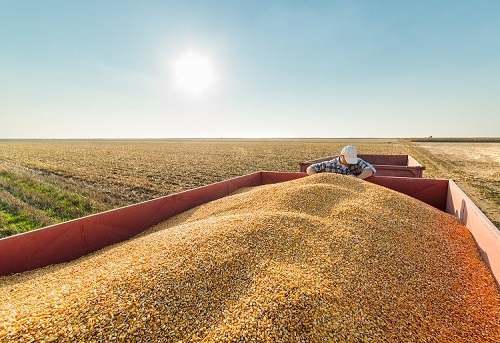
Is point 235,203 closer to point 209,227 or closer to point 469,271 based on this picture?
point 209,227

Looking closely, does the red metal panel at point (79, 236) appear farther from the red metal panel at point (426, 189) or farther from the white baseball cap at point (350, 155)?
the red metal panel at point (426, 189)

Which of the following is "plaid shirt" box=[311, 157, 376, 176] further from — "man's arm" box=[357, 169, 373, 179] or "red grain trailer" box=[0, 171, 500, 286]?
"red grain trailer" box=[0, 171, 500, 286]

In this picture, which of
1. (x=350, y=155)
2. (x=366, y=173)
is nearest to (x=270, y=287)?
(x=366, y=173)

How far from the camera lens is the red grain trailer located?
2342mm

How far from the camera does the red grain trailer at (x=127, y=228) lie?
234 centimetres

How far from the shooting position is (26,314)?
167 cm

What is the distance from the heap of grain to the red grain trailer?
0.15 metres

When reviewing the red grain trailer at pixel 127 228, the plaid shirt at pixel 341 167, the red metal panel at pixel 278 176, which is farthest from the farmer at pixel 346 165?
the red grain trailer at pixel 127 228

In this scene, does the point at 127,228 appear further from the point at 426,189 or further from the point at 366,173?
the point at 426,189

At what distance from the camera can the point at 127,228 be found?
318 centimetres

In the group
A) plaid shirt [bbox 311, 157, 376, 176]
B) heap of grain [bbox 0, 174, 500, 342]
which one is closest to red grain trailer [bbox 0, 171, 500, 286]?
heap of grain [bbox 0, 174, 500, 342]

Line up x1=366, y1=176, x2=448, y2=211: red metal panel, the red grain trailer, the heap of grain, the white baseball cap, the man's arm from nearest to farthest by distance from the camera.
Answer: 1. the heap of grain
2. the red grain trailer
3. x1=366, y1=176, x2=448, y2=211: red metal panel
4. the man's arm
5. the white baseball cap

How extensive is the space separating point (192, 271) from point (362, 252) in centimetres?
141

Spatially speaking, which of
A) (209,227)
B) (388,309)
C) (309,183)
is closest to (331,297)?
(388,309)
